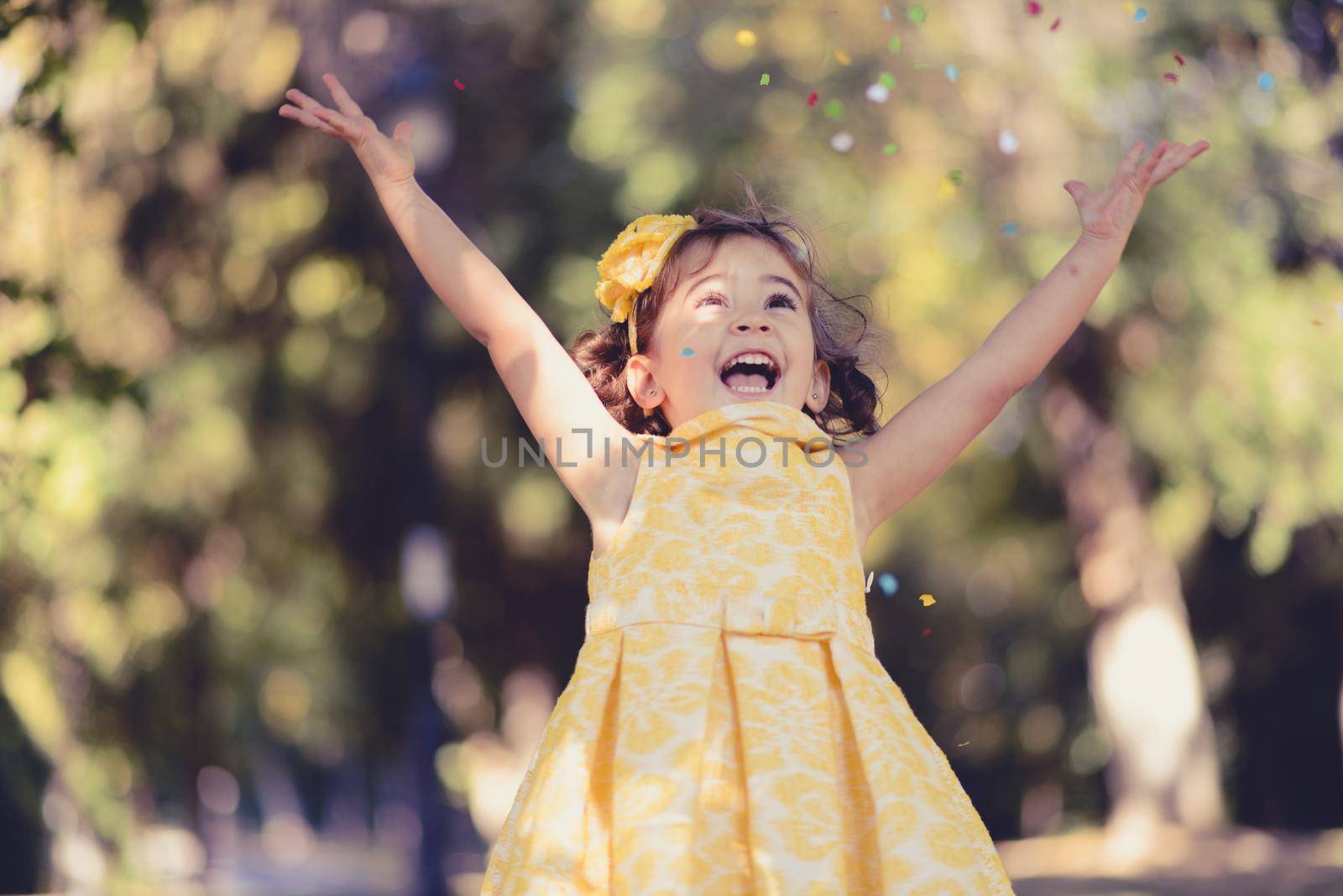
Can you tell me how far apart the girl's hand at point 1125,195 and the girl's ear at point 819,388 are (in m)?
0.53

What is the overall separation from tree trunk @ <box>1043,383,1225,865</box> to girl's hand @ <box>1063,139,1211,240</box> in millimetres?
8784

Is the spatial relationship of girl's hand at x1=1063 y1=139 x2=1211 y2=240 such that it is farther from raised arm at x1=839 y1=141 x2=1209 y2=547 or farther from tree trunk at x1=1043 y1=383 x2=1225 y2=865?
tree trunk at x1=1043 y1=383 x2=1225 y2=865

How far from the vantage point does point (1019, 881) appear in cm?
1133

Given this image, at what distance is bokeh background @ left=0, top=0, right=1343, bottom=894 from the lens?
9125mm

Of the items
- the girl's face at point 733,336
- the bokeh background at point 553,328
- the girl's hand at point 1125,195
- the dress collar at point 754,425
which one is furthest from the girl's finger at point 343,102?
the bokeh background at point 553,328

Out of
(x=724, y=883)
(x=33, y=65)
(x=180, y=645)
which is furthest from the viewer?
(x=180, y=645)

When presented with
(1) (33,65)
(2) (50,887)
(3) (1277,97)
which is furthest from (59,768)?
(3) (1277,97)

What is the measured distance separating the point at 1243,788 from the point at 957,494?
7307 mm

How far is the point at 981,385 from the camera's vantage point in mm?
3037

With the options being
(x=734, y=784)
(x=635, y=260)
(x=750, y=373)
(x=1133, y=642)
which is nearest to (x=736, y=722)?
(x=734, y=784)

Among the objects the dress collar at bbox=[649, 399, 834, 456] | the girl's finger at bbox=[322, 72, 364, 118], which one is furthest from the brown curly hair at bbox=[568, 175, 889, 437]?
the girl's finger at bbox=[322, 72, 364, 118]

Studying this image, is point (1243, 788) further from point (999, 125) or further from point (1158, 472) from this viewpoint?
point (999, 125)

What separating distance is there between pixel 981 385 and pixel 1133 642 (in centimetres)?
982

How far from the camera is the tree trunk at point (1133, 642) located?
12008 millimetres
